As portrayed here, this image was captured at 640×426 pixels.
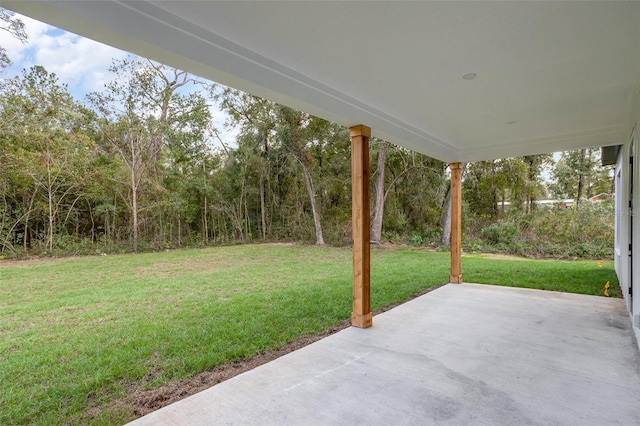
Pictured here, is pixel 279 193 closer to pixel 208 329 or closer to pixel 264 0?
pixel 208 329

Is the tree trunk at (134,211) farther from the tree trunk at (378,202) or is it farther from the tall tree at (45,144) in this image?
the tree trunk at (378,202)

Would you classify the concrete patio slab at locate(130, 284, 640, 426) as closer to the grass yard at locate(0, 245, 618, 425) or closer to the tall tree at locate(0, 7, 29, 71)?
the grass yard at locate(0, 245, 618, 425)

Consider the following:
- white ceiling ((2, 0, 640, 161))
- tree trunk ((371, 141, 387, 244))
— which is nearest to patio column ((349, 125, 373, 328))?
white ceiling ((2, 0, 640, 161))

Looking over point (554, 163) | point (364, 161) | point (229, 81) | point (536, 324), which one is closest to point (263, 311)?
point (364, 161)

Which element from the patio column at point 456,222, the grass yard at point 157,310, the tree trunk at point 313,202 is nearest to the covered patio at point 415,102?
the grass yard at point 157,310

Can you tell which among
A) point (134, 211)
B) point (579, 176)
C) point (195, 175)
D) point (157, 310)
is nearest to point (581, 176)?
point (579, 176)

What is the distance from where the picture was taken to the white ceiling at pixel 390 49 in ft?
5.79

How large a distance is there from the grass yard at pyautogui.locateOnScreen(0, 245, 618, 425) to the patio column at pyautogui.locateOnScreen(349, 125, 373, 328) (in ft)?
1.70

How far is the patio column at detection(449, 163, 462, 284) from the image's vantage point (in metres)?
5.76

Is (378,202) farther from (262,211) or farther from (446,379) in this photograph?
(446,379)

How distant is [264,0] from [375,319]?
11.2 ft

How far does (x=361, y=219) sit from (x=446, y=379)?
5.56 ft

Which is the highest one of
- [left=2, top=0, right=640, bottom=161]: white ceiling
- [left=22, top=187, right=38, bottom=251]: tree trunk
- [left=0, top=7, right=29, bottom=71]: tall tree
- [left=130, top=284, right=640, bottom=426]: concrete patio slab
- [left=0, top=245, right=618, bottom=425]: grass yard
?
[left=0, top=7, right=29, bottom=71]: tall tree

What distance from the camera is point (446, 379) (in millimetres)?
2371
